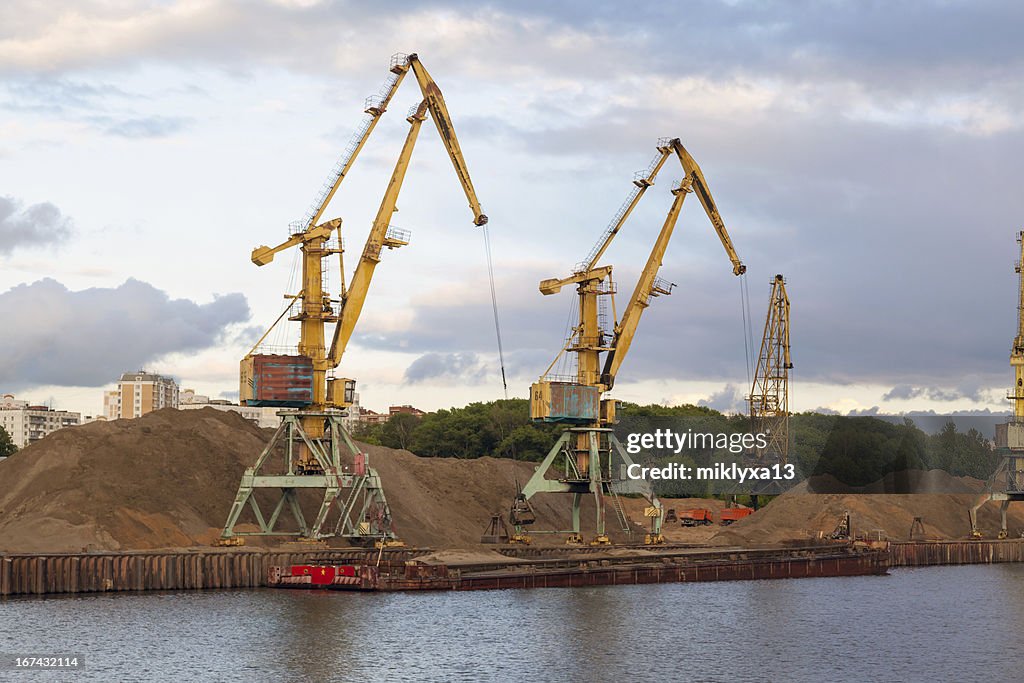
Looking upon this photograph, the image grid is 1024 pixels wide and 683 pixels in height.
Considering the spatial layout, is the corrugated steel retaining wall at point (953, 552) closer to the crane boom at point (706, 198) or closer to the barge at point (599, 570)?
the barge at point (599, 570)

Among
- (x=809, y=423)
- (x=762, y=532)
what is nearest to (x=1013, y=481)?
(x=762, y=532)

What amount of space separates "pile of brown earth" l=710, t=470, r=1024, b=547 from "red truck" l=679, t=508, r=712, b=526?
9120 mm

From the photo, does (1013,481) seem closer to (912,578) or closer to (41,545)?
(912,578)

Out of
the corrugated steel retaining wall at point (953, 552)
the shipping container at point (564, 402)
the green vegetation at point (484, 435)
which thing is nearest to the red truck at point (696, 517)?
the green vegetation at point (484, 435)

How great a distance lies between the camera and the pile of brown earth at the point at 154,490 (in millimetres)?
81812

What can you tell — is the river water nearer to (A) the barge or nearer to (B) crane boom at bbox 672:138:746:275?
(A) the barge

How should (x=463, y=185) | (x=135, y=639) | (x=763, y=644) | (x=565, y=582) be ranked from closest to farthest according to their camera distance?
(x=135, y=639) < (x=763, y=644) < (x=565, y=582) < (x=463, y=185)

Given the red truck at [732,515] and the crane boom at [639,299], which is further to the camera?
the red truck at [732,515]

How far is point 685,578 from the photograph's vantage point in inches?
3666

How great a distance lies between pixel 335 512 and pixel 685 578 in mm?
25141

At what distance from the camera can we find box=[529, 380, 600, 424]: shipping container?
322 feet

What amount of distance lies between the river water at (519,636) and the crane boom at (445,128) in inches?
1192

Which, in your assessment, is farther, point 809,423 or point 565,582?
point 809,423

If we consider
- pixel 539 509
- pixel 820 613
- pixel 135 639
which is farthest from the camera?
pixel 539 509
